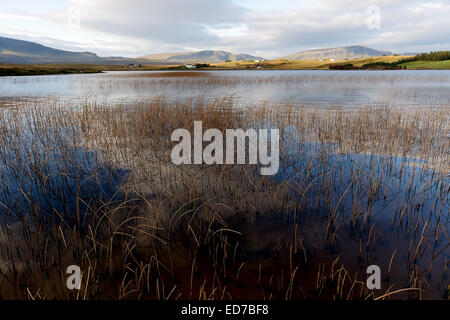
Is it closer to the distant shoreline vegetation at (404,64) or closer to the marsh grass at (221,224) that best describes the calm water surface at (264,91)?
the marsh grass at (221,224)

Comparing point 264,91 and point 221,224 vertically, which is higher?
point 264,91

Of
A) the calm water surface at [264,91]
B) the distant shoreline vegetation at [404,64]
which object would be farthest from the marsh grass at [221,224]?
the distant shoreline vegetation at [404,64]

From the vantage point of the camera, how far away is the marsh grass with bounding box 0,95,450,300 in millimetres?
3904

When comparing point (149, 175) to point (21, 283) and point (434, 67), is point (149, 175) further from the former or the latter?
point (434, 67)

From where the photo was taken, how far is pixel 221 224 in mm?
5441

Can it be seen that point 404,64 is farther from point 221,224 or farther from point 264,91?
point 221,224

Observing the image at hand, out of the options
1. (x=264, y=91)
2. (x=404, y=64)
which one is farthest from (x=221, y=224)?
(x=404, y=64)

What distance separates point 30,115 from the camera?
15508mm

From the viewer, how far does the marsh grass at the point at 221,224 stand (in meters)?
3.90

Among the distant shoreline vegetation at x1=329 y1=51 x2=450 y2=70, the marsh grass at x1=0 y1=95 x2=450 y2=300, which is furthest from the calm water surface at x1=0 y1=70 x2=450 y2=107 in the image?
the distant shoreline vegetation at x1=329 y1=51 x2=450 y2=70

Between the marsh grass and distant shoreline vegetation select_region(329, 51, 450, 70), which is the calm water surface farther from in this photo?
distant shoreline vegetation select_region(329, 51, 450, 70)

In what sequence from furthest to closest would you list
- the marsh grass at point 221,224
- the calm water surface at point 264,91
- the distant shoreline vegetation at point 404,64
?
1. the distant shoreline vegetation at point 404,64
2. the calm water surface at point 264,91
3. the marsh grass at point 221,224

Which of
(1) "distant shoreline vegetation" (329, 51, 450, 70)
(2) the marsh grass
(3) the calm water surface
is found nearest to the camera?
(2) the marsh grass
